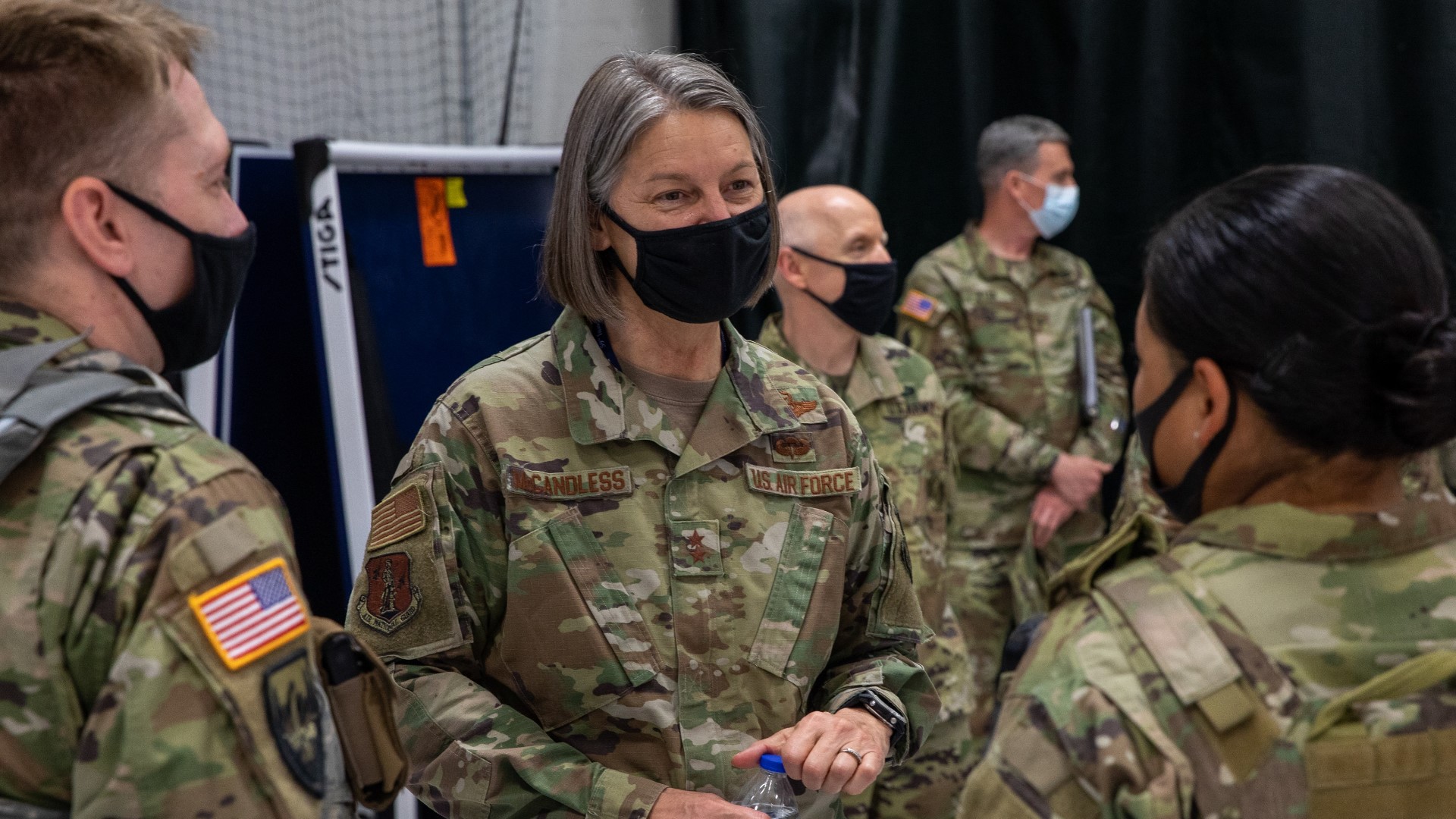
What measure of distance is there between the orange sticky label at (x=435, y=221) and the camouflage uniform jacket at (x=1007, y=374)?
1.53m

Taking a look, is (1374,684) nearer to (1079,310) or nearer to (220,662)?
(220,662)

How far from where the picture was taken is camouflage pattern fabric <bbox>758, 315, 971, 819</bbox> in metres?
2.85

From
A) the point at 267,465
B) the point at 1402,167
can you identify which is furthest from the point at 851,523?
the point at 1402,167

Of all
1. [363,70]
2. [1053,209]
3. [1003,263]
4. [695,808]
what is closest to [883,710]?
[695,808]

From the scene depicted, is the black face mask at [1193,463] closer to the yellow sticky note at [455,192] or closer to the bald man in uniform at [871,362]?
the bald man in uniform at [871,362]

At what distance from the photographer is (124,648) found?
1.04m

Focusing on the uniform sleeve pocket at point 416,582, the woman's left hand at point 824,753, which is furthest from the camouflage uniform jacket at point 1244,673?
the uniform sleeve pocket at point 416,582

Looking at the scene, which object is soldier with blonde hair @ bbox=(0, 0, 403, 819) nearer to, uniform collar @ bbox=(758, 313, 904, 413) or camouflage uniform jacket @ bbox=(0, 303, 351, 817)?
camouflage uniform jacket @ bbox=(0, 303, 351, 817)

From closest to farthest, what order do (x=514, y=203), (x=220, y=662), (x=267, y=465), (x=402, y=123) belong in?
(x=220, y=662) → (x=267, y=465) → (x=514, y=203) → (x=402, y=123)

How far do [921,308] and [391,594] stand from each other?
2724 millimetres

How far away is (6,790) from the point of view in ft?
3.45

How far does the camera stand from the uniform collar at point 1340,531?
44.5 inches

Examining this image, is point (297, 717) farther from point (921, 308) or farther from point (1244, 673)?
point (921, 308)

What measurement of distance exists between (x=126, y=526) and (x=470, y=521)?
1.87 ft
